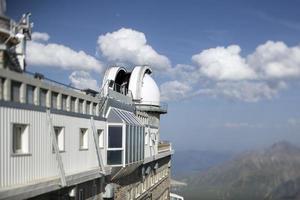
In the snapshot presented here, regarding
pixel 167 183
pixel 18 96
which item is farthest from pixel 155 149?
pixel 18 96

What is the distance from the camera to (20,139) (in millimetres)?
13938

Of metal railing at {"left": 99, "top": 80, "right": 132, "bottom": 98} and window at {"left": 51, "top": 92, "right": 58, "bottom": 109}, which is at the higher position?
metal railing at {"left": 99, "top": 80, "right": 132, "bottom": 98}

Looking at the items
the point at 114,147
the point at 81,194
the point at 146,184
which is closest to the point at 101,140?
the point at 114,147

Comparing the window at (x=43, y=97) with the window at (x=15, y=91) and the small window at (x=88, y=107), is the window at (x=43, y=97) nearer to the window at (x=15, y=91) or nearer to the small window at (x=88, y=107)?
the window at (x=15, y=91)

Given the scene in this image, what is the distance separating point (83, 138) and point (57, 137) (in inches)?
119

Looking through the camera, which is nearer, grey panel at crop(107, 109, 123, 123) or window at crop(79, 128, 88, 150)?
window at crop(79, 128, 88, 150)

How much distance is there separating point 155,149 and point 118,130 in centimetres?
1345

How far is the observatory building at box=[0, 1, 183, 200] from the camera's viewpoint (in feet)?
43.1

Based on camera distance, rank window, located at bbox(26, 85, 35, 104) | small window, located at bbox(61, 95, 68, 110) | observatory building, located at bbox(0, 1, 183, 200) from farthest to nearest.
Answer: small window, located at bbox(61, 95, 68, 110) → window, located at bbox(26, 85, 35, 104) → observatory building, located at bbox(0, 1, 183, 200)

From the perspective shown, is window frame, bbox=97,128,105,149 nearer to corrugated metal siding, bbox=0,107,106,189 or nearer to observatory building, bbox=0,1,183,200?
observatory building, bbox=0,1,183,200

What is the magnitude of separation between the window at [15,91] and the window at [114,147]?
9.16 m

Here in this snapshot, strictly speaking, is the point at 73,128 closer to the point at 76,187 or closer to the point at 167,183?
the point at 76,187

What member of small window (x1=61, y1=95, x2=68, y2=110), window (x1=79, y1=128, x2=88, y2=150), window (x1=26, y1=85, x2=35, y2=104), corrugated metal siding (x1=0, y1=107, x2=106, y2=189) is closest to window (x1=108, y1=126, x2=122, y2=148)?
window (x1=79, y1=128, x2=88, y2=150)

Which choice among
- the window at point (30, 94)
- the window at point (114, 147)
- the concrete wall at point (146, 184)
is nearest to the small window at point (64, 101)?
the window at point (30, 94)
